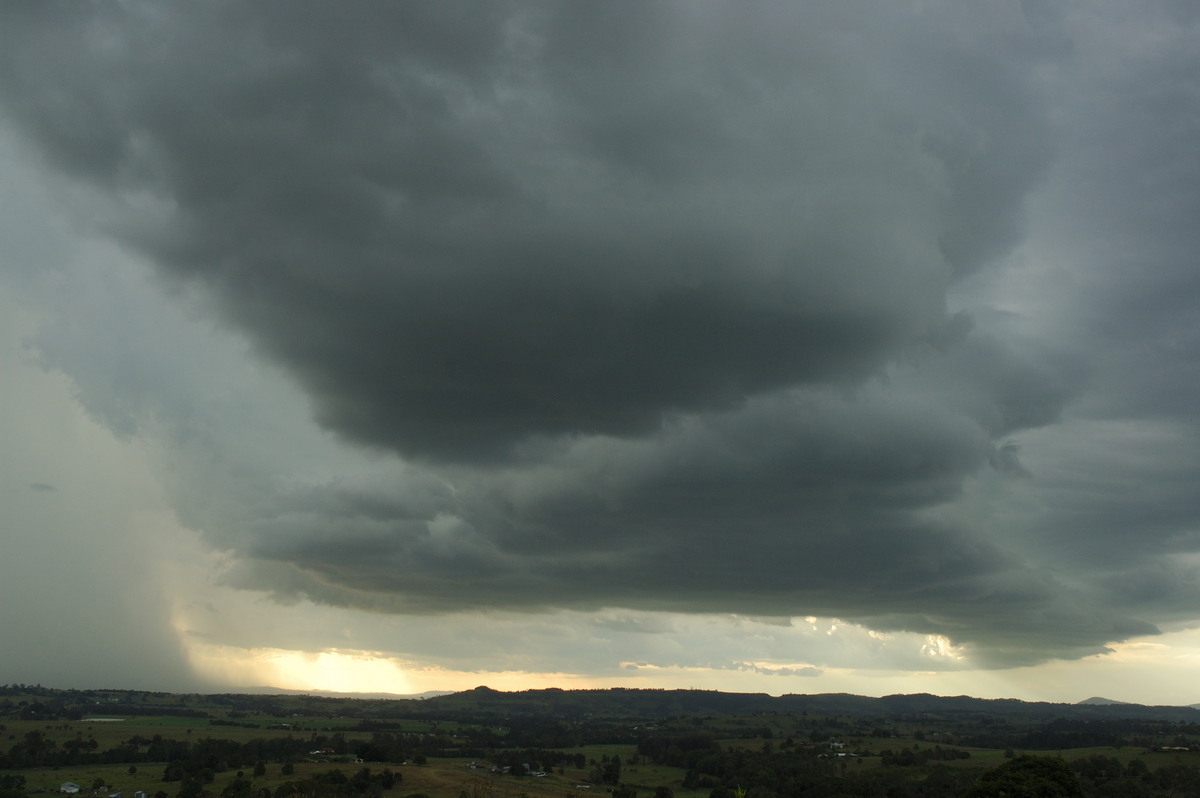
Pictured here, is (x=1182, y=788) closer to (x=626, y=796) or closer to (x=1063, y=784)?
(x=1063, y=784)

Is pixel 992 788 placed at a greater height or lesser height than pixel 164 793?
greater

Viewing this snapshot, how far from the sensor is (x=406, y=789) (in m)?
194

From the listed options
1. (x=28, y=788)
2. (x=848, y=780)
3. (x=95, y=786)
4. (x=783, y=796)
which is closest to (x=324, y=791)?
(x=95, y=786)

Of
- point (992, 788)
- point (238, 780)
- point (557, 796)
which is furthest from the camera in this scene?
point (238, 780)

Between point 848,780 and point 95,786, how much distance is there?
182 m

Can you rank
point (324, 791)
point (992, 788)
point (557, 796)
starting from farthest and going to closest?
point (324, 791) → point (557, 796) → point (992, 788)

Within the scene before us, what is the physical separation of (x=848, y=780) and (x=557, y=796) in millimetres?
78156

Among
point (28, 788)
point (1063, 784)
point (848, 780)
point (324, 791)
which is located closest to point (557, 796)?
point (324, 791)

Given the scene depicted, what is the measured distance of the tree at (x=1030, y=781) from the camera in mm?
123062

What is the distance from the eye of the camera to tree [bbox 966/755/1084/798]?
4845 inches

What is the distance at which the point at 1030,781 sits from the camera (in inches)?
4956

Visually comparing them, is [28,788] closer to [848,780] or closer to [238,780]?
[238,780]

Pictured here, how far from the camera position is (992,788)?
4961 inches

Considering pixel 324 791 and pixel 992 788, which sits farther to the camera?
pixel 324 791
